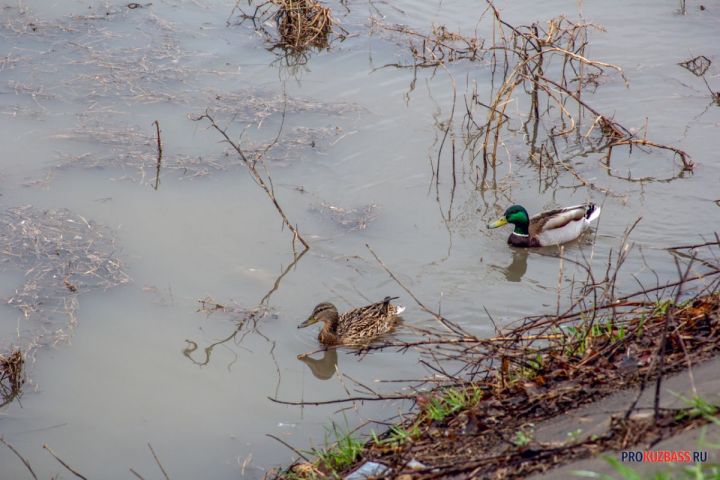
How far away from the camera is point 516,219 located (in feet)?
32.0

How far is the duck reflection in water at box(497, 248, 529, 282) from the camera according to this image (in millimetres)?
9125

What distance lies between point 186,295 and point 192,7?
290 inches

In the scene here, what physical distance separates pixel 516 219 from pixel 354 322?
8.30ft

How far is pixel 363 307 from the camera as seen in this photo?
830cm

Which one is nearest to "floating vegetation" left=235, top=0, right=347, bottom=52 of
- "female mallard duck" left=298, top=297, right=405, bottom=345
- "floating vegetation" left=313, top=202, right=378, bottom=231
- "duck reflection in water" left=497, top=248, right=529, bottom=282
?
"floating vegetation" left=313, top=202, right=378, bottom=231

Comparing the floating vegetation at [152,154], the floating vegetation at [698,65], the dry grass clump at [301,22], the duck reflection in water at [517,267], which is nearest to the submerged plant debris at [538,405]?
the duck reflection in water at [517,267]

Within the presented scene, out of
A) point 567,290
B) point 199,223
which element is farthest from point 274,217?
point 567,290

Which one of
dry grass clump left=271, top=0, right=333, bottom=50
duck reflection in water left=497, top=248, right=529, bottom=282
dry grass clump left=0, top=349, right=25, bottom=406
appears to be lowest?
duck reflection in water left=497, top=248, right=529, bottom=282

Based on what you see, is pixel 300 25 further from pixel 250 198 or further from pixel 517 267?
pixel 517 267

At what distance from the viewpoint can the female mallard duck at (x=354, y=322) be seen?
26.1 ft

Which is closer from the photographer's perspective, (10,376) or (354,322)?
(10,376)

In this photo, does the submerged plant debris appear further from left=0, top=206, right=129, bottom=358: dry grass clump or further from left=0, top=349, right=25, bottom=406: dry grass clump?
left=0, top=206, right=129, bottom=358: dry grass clump

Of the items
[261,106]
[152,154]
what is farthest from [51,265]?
[261,106]

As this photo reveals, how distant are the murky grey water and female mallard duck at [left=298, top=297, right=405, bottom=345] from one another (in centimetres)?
17
